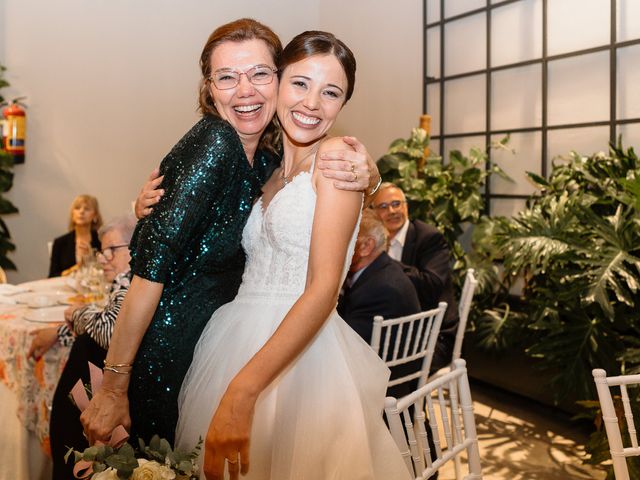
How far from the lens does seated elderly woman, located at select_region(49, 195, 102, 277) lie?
5406 mm

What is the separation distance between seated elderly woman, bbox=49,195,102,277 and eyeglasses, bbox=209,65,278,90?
404 centimetres

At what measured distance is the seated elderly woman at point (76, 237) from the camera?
541 cm

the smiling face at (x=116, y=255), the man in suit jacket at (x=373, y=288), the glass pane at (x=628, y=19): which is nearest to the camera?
the man in suit jacket at (x=373, y=288)

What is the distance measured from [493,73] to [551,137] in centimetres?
82

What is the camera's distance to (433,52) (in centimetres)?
609

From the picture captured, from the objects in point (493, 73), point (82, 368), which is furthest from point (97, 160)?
point (82, 368)

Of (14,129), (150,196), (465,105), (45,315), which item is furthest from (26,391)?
(465,105)

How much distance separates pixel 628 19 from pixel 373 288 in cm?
293

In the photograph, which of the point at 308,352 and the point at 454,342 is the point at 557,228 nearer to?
the point at 454,342

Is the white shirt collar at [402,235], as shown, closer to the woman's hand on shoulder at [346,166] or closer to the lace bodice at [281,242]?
the lace bodice at [281,242]

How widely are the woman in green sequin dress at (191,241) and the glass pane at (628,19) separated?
144 inches

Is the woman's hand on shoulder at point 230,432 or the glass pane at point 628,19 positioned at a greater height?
the glass pane at point 628,19

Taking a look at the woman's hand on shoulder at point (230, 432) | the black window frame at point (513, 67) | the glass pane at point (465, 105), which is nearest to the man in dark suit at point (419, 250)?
the black window frame at point (513, 67)

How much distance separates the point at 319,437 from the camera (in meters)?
1.45
